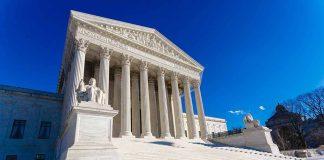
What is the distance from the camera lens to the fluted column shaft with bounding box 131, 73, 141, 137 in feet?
84.3

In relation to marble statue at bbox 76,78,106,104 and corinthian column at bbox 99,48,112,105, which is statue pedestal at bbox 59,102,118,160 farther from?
corinthian column at bbox 99,48,112,105

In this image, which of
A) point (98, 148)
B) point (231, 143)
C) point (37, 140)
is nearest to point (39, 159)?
point (37, 140)

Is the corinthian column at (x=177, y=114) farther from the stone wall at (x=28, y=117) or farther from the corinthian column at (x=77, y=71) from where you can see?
the stone wall at (x=28, y=117)

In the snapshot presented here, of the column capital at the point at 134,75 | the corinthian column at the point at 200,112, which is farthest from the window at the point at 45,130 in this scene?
the corinthian column at the point at 200,112

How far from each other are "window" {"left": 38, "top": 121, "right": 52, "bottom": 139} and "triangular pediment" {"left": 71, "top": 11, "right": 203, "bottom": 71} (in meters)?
12.7

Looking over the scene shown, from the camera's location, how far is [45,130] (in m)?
22.2

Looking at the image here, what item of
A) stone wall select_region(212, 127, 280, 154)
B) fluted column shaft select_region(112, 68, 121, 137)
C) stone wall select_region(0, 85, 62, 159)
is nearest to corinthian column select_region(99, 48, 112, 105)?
fluted column shaft select_region(112, 68, 121, 137)

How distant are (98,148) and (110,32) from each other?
1777cm

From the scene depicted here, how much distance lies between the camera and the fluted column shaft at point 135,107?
25.7 metres

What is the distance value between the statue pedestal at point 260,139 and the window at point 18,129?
2519 centimetres

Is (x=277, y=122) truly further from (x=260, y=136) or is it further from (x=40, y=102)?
(x=40, y=102)

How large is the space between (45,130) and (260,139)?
24303mm

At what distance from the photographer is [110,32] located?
23766 mm

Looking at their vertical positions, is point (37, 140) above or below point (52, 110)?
below
